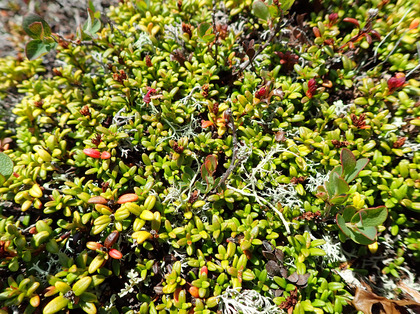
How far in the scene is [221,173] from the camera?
7.00ft

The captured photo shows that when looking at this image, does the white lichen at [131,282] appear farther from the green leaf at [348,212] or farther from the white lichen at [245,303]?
the green leaf at [348,212]

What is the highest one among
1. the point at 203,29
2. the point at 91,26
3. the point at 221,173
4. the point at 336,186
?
the point at 203,29

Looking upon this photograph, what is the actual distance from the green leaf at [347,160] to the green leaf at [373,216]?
0.27 meters

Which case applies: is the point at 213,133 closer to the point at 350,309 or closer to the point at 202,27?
the point at 202,27

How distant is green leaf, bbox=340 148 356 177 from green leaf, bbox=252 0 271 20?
1227 mm

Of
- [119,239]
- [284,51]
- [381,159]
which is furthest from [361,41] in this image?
[119,239]

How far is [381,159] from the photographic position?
75.1 inches

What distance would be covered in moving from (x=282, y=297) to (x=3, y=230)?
1919 millimetres

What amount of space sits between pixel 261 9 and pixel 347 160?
131cm

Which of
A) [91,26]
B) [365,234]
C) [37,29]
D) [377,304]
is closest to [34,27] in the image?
[37,29]

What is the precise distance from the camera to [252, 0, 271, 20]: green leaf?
6.35ft

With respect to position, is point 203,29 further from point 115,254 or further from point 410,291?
point 410,291

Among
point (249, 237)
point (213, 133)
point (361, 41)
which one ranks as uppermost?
point (361, 41)

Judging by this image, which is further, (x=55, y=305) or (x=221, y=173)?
(x=221, y=173)
